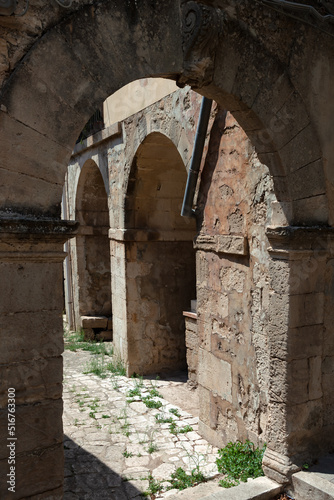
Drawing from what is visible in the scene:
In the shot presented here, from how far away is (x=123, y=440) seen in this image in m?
5.34

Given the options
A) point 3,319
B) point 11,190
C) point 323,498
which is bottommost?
point 323,498

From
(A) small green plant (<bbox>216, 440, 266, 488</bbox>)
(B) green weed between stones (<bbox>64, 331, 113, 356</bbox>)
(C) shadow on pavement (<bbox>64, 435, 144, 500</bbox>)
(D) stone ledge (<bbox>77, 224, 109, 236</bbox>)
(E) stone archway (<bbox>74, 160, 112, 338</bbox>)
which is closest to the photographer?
(A) small green plant (<bbox>216, 440, 266, 488</bbox>)

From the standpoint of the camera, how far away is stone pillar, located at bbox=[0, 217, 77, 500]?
→ 263 cm

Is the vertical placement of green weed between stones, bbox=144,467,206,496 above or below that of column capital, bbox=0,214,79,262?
below

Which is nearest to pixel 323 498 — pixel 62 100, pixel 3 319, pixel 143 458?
pixel 143 458

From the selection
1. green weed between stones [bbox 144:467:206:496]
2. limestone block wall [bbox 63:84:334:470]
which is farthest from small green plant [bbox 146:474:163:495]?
limestone block wall [bbox 63:84:334:470]

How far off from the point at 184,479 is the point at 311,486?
1284 mm

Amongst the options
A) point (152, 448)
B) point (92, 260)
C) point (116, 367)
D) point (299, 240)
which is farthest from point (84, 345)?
point (299, 240)

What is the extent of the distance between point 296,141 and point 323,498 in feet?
9.23

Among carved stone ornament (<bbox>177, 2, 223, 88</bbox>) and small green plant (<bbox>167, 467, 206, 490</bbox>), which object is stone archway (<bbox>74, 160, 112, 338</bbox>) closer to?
small green plant (<bbox>167, 467, 206, 490</bbox>)

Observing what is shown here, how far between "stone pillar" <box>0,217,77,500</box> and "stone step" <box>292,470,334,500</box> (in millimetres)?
1975

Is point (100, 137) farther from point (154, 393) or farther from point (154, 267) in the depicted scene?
point (154, 393)

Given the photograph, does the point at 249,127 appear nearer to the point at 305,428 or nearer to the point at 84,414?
the point at 305,428

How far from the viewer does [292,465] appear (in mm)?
3820
